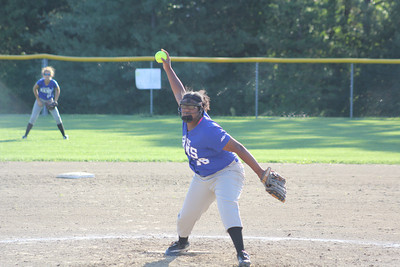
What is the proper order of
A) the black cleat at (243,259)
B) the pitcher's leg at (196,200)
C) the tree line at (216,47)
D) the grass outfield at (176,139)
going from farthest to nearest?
the tree line at (216,47) < the grass outfield at (176,139) < the pitcher's leg at (196,200) < the black cleat at (243,259)

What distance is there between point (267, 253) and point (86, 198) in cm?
338

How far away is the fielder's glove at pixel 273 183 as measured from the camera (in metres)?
4.78

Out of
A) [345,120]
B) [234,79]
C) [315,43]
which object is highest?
[315,43]

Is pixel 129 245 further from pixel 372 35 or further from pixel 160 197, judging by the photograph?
pixel 372 35

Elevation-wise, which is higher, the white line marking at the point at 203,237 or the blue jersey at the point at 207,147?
the blue jersey at the point at 207,147

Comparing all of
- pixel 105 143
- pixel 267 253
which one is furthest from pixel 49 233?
pixel 105 143

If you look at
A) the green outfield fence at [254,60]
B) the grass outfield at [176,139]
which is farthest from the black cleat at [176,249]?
the green outfield fence at [254,60]

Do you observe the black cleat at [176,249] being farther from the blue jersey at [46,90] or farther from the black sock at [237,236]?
the blue jersey at [46,90]

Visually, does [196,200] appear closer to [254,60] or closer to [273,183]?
[273,183]

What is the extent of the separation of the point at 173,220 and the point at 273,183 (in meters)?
2.20

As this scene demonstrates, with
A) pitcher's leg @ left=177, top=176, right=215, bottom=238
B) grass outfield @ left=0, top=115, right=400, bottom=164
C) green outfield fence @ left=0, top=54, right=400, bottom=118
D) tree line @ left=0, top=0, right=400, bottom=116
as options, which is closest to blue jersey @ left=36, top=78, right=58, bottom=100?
grass outfield @ left=0, top=115, right=400, bottom=164

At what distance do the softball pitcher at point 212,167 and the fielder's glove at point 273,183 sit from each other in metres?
0.05

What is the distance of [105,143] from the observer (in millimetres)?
14062

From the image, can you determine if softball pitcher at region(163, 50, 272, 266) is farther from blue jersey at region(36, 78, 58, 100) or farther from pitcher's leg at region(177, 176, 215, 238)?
blue jersey at region(36, 78, 58, 100)
